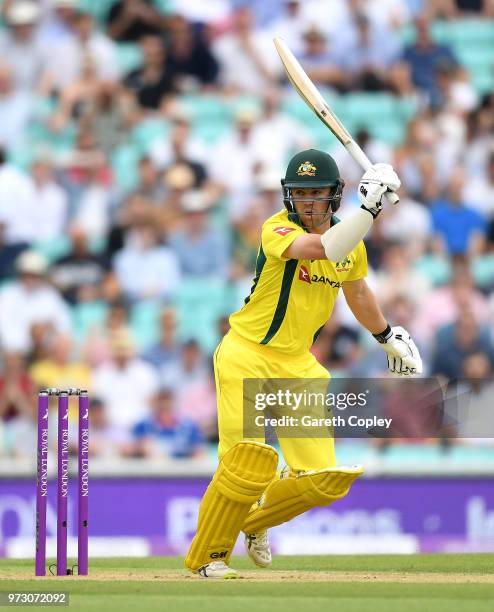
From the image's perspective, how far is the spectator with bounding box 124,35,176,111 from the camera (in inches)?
496

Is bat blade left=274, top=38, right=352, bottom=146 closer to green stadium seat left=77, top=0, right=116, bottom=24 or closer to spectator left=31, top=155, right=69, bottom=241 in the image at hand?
spectator left=31, top=155, right=69, bottom=241

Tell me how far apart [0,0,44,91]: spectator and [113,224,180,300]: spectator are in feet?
7.03

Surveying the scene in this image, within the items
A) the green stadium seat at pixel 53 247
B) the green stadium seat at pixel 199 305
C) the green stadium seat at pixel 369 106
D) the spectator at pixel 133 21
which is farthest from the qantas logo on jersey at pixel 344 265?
the spectator at pixel 133 21

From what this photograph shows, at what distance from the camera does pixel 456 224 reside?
1188 cm

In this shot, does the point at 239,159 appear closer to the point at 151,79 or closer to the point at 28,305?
the point at 151,79

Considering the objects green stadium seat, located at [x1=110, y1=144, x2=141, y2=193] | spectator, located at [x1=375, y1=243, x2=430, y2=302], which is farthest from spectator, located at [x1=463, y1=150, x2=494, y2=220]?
green stadium seat, located at [x1=110, y1=144, x2=141, y2=193]

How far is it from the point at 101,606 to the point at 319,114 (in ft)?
8.55

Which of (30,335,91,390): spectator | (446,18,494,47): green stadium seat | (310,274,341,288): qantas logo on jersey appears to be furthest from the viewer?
(446,18,494,47): green stadium seat

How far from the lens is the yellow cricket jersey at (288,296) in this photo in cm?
657

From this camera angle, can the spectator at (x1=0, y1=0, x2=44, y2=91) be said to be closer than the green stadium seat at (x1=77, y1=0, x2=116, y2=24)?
Yes

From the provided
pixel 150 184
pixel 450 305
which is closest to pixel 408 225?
pixel 450 305

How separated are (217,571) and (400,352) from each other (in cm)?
135

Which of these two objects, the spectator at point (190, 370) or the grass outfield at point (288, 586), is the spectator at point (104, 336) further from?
the grass outfield at point (288, 586)

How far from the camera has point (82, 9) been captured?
519 inches
